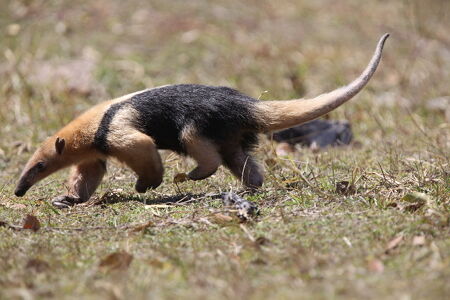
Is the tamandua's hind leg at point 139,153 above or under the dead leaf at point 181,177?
above

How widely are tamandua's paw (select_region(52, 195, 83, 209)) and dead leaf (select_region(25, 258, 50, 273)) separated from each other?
70.2 inches

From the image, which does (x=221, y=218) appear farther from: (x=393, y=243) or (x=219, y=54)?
(x=219, y=54)

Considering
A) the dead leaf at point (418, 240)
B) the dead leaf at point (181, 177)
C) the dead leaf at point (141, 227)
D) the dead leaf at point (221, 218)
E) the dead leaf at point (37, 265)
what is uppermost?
the dead leaf at point (418, 240)

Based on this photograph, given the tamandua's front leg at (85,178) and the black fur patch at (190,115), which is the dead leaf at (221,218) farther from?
the tamandua's front leg at (85,178)

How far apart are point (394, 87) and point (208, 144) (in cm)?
639

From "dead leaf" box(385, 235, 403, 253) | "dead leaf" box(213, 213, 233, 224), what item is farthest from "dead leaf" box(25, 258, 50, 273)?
"dead leaf" box(385, 235, 403, 253)

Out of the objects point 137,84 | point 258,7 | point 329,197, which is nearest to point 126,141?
point 329,197

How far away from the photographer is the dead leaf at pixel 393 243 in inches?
151

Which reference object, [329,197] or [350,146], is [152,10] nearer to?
[350,146]

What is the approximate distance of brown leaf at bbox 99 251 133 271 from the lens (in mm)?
3692

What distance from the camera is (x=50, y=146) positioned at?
6.04m

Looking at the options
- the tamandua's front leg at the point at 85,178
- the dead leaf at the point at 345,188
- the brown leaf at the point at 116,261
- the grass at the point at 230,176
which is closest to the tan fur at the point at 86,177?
the tamandua's front leg at the point at 85,178

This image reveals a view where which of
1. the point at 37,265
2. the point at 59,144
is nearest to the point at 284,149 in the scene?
the point at 59,144

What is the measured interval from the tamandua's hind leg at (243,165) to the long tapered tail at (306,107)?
13.4 inches
